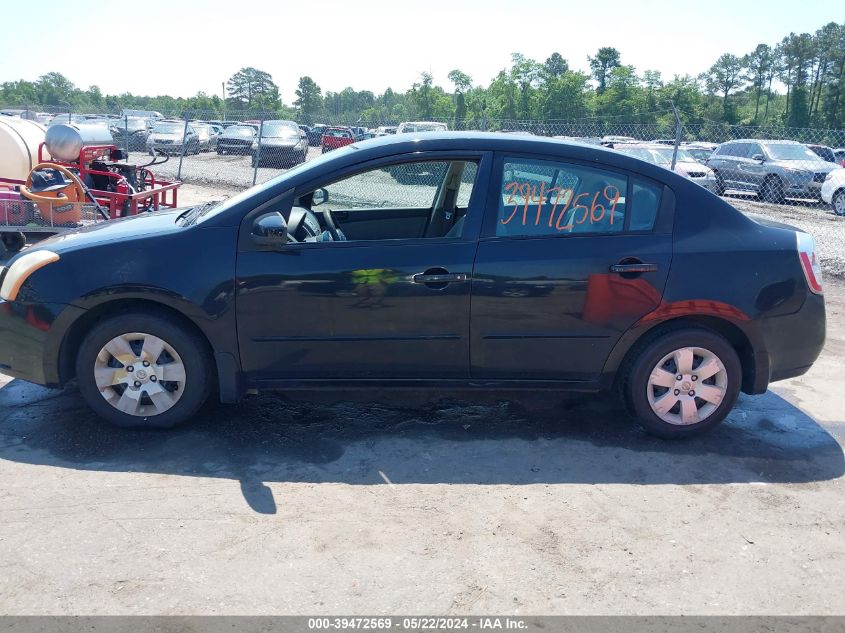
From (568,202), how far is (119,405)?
9.49ft

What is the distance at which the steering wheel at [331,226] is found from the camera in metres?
4.72

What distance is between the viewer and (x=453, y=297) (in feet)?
13.9

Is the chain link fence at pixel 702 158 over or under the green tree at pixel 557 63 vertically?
under

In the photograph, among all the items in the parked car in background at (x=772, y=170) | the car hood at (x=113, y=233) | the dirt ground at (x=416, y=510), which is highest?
the parked car in background at (x=772, y=170)

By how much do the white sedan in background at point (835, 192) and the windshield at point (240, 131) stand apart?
19.0 m

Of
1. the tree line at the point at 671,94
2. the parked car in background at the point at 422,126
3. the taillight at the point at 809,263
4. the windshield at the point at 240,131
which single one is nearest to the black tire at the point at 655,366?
the taillight at the point at 809,263

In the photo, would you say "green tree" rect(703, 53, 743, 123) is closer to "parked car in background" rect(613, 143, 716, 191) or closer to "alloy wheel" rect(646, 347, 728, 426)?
"parked car in background" rect(613, 143, 716, 191)

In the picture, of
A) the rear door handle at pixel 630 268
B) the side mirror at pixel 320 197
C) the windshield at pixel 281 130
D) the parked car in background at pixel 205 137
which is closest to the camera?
the rear door handle at pixel 630 268

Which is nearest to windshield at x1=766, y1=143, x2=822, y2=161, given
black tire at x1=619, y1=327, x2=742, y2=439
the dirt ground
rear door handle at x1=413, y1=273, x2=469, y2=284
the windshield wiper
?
the dirt ground

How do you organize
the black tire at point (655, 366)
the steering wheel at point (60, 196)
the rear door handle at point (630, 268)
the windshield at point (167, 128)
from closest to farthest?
the rear door handle at point (630, 268), the black tire at point (655, 366), the steering wheel at point (60, 196), the windshield at point (167, 128)

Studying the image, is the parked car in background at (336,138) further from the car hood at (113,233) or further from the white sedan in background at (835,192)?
the car hood at (113,233)

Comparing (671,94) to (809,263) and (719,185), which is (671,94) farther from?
(809,263)

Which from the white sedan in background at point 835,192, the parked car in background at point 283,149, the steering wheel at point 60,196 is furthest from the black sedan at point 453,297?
the parked car in background at point 283,149

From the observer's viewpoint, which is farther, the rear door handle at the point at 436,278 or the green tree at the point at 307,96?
the green tree at the point at 307,96
